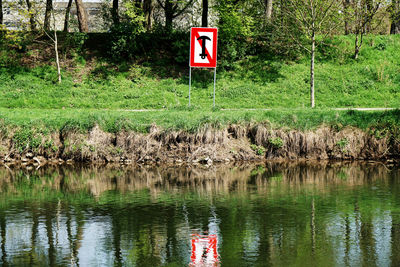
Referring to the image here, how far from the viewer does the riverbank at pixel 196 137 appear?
823 inches

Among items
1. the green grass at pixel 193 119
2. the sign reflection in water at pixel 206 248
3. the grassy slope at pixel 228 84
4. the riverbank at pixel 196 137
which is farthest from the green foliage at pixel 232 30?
the sign reflection in water at pixel 206 248

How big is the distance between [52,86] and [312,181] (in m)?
19.3

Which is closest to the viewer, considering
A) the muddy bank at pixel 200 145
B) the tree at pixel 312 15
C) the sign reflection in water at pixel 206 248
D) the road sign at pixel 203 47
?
the sign reflection in water at pixel 206 248

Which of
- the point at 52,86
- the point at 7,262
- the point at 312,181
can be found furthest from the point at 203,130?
the point at 52,86

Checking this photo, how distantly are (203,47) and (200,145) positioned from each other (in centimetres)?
485

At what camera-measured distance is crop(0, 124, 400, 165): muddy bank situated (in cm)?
2088

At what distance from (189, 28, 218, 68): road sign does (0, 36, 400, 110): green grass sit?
16.4 feet

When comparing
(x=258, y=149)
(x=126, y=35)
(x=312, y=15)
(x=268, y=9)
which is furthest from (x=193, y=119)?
(x=268, y=9)

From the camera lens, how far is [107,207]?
565 inches

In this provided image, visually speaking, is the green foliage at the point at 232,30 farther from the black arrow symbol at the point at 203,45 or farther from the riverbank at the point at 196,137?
the riverbank at the point at 196,137

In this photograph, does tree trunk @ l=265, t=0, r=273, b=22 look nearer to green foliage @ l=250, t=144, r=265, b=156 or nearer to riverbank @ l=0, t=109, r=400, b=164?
riverbank @ l=0, t=109, r=400, b=164

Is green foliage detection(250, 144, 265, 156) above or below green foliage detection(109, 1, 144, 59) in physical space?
below

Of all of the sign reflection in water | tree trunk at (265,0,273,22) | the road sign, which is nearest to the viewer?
the sign reflection in water

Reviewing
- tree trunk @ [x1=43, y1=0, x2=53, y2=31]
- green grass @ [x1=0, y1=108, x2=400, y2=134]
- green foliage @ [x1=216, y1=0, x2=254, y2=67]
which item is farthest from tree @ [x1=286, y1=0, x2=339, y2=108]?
tree trunk @ [x1=43, y1=0, x2=53, y2=31]
